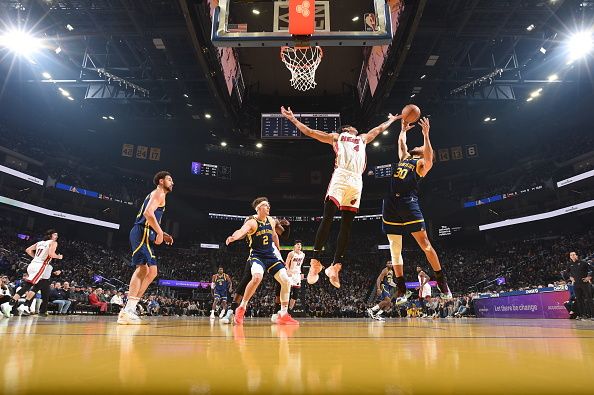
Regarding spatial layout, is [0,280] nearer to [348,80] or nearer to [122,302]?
[122,302]

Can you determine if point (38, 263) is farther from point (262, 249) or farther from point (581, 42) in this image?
point (581, 42)

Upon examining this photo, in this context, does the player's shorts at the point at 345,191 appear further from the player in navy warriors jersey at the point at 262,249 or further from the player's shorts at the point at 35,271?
the player's shorts at the point at 35,271

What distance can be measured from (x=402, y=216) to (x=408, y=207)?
144 mm

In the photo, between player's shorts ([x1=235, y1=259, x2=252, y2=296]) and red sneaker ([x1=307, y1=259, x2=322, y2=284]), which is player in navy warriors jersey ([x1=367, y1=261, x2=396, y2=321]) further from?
red sneaker ([x1=307, y1=259, x2=322, y2=284])

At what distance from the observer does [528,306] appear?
42.7 feet

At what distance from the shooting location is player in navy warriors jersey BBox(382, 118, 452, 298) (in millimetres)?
4812

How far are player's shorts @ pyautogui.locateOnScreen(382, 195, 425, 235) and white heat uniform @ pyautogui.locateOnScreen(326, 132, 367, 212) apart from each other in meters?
0.66

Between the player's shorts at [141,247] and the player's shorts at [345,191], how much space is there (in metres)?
2.47

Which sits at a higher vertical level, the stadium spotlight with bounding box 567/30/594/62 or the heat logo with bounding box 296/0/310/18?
the stadium spotlight with bounding box 567/30/594/62

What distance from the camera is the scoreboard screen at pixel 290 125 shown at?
50.4 feet

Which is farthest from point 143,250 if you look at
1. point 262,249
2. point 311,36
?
point 311,36

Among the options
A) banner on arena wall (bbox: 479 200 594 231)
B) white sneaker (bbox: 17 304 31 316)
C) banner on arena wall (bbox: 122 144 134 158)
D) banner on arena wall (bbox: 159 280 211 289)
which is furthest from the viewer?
banner on arena wall (bbox: 159 280 211 289)

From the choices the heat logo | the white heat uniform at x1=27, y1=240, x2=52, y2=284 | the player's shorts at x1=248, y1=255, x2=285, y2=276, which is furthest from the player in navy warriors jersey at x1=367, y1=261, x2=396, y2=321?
the white heat uniform at x1=27, y1=240, x2=52, y2=284

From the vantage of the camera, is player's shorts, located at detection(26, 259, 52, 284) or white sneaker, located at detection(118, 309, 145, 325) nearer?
white sneaker, located at detection(118, 309, 145, 325)
